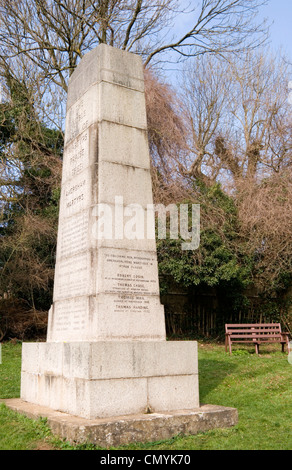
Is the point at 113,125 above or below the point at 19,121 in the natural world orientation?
below

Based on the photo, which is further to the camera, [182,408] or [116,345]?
[182,408]

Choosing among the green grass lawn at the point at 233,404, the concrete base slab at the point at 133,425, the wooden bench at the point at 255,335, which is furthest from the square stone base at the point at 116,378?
the wooden bench at the point at 255,335

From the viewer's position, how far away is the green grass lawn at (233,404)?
5.20 meters

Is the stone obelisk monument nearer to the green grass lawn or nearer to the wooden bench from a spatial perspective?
the green grass lawn

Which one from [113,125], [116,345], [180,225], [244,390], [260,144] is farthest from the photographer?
[260,144]

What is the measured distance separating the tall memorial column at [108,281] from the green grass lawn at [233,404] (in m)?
0.53

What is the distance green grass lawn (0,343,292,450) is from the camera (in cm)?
520

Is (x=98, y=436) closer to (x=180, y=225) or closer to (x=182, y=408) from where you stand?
(x=182, y=408)

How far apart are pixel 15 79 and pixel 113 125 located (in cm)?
1399

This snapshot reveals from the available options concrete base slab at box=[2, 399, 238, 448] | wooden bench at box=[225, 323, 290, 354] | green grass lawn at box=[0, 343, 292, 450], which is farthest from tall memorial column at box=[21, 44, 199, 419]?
wooden bench at box=[225, 323, 290, 354]

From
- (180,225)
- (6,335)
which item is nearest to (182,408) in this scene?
Answer: (180,225)

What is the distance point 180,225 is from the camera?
53.3ft

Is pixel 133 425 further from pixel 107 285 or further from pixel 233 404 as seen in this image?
pixel 233 404

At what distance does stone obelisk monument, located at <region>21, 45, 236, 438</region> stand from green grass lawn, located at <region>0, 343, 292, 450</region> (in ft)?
1.76
